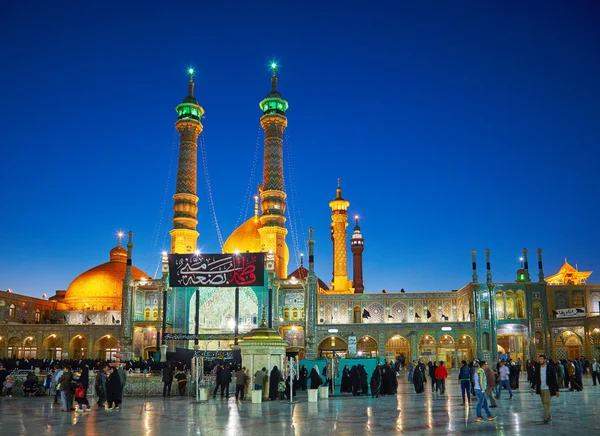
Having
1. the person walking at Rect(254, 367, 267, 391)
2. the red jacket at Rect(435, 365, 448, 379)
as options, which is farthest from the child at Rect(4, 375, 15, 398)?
the red jacket at Rect(435, 365, 448, 379)

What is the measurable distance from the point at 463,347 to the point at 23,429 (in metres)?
39.6

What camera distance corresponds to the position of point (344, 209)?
6469 centimetres

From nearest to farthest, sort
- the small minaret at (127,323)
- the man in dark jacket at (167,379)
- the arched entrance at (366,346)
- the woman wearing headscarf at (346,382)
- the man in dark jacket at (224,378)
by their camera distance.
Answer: the man in dark jacket at (224,378) < the man in dark jacket at (167,379) < the woman wearing headscarf at (346,382) < the small minaret at (127,323) < the arched entrance at (366,346)

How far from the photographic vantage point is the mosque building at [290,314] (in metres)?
45.2

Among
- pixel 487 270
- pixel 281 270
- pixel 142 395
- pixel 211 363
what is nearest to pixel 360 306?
pixel 281 270

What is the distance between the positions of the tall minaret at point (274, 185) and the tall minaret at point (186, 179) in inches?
223

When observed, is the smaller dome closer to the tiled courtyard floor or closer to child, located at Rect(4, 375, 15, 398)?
child, located at Rect(4, 375, 15, 398)

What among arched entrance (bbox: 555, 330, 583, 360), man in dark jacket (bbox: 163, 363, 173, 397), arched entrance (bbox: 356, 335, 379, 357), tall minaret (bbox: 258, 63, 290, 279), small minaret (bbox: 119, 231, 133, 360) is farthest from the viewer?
tall minaret (bbox: 258, 63, 290, 279)

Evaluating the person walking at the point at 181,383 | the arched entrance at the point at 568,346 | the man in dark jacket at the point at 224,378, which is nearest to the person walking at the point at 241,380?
the man in dark jacket at the point at 224,378

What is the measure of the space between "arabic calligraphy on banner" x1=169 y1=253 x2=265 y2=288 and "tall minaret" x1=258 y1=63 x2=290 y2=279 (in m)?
5.16

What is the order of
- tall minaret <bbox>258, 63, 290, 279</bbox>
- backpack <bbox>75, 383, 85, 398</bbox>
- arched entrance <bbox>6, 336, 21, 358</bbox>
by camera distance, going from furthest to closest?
tall minaret <bbox>258, 63, 290, 279</bbox>
arched entrance <bbox>6, 336, 21, 358</bbox>
backpack <bbox>75, 383, 85, 398</bbox>

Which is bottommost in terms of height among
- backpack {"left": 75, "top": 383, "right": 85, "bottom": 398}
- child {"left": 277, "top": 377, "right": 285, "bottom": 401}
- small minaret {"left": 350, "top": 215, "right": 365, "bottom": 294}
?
child {"left": 277, "top": 377, "right": 285, "bottom": 401}

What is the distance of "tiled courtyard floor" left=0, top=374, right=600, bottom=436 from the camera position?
38.0ft

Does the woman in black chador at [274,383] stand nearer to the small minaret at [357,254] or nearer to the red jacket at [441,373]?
the red jacket at [441,373]
